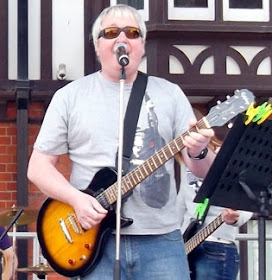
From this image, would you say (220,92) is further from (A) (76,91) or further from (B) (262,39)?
(A) (76,91)

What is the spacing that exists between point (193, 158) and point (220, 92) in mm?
4671

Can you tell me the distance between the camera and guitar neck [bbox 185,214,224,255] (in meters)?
6.78

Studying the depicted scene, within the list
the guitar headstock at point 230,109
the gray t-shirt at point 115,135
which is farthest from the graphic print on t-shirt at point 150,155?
the guitar headstock at point 230,109

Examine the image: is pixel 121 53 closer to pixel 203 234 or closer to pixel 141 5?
pixel 203 234

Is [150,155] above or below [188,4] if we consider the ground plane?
below

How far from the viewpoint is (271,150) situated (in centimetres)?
492

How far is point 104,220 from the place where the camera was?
5.15 meters

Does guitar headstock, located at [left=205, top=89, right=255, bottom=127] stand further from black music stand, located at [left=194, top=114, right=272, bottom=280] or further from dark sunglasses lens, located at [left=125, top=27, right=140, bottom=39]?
dark sunglasses lens, located at [left=125, top=27, right=140, bottom=39]

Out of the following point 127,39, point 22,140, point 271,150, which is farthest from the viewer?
point 22,140

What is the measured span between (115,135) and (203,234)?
6.10 ft

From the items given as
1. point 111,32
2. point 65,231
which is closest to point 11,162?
point 65,231

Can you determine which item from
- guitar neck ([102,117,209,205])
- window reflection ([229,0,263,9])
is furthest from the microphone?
window reflection ([229,0,263,9])

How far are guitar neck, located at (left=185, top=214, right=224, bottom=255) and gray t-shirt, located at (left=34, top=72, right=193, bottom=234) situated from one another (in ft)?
5.18

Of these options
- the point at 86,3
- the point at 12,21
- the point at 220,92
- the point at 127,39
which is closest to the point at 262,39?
the point at 220,92
